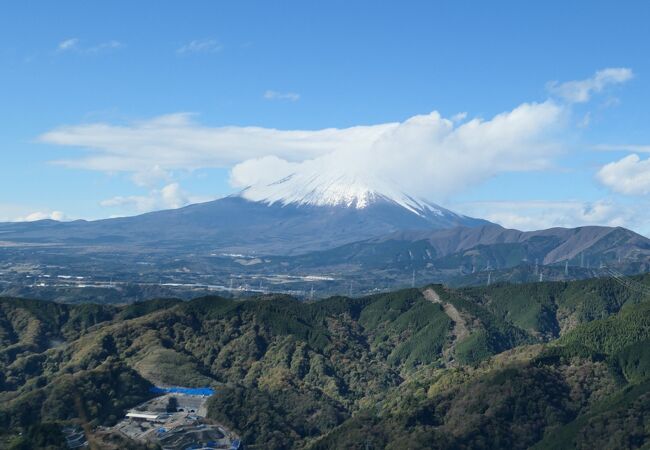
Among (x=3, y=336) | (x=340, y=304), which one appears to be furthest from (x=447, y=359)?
(x=3, y=336)

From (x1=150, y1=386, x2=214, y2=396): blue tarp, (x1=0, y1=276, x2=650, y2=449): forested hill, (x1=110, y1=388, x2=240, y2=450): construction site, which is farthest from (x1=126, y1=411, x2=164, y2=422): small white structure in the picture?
(x1=150, y1=386, x2=214, y2=396): blue tarp

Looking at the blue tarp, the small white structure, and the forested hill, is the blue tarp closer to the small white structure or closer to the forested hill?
the forested hill

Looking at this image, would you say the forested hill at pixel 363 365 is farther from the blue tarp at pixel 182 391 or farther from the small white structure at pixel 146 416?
the blue tarp at pixel 182 391

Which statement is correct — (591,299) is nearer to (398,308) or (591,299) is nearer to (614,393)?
(398,308)

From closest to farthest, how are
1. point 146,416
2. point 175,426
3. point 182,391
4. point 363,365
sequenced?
point 175,426 < point 146,416 < point 182,391 < point 363,365

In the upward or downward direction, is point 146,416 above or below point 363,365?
below

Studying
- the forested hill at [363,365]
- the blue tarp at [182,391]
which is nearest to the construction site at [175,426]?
the blue tarp at [182,391]

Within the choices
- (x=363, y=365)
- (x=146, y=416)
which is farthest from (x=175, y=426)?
(x=363, y=365)

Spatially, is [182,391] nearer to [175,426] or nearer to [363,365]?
[175,426]
